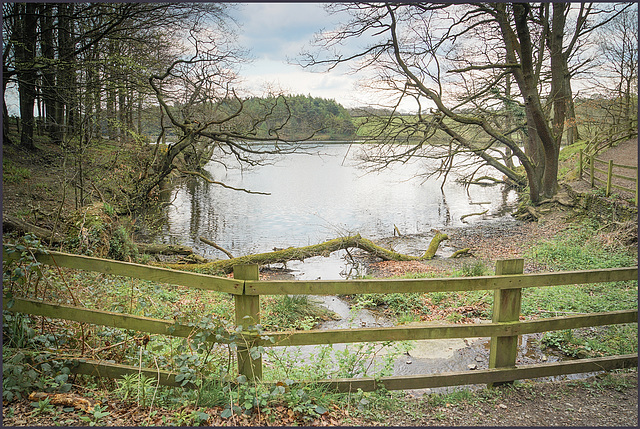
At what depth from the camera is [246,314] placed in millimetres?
3682

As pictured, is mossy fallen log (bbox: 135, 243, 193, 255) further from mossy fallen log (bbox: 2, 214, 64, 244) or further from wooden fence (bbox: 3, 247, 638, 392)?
wooden fence (bbox: 3, 247, 638, 392)

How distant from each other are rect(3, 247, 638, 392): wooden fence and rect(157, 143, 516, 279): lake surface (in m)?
8.15

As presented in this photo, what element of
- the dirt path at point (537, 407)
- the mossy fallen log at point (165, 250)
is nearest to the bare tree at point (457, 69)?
the mossy fallen log at point (165, 250)

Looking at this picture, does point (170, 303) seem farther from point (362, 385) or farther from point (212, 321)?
point (362, 385)

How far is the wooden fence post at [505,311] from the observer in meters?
4.05

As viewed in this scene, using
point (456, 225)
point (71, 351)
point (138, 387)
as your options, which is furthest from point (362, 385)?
point (456, 225)

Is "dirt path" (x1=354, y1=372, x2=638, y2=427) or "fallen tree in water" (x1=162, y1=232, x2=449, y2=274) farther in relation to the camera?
"fallen tree in water" (x1=162, y1=232, x2=449, y2=274)

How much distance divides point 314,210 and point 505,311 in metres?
18.8

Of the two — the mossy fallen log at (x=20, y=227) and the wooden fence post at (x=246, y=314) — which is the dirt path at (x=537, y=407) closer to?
the wooden fence post at (x=246, y=314)

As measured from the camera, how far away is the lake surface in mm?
16750

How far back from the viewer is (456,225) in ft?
64.3

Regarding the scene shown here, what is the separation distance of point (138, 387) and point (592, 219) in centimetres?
1472

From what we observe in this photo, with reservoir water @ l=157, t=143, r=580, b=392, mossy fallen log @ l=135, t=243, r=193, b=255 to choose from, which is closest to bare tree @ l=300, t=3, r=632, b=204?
reservoir water @ l=157, t=143, r=580, b=392

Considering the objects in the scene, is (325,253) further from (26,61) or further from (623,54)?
(623,54)
